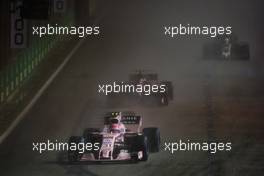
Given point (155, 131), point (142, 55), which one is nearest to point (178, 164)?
point (155, 131)

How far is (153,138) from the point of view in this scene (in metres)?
11.7

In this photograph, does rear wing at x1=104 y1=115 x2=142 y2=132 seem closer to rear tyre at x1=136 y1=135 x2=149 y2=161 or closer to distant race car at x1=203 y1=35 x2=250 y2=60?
rear tyre at x1=136 y1=135 x2=149 y2=161

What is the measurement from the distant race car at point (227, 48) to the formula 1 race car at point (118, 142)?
2063 mm

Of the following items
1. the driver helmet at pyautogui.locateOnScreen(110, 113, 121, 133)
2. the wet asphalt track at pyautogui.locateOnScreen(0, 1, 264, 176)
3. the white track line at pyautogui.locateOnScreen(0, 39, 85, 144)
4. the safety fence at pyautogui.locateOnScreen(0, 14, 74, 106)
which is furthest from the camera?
the safety fence at pyautogui.locateOnScreen(0, 14, 74, 106)

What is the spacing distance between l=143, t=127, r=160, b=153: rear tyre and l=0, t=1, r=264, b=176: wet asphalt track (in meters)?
0.13

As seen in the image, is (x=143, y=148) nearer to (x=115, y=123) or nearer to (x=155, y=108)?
(x=115, y=123)

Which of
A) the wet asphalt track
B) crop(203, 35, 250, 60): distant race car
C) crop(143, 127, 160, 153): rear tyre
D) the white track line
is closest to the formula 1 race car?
crop(143, 127, 160, 153): rear tyre

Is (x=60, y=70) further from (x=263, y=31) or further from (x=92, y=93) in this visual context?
(x=263, y=31)

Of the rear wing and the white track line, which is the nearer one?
the rear wing

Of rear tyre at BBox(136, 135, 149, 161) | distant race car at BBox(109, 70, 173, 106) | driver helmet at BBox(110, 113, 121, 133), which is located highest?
distant race car at BBox(109, 70, 173, 106)

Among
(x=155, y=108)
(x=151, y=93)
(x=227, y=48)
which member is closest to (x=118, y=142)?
(x=155, y=108)

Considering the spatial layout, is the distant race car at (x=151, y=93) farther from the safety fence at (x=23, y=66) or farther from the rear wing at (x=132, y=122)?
the safety fence at (x=23, y=66)

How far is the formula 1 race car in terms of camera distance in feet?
38.3

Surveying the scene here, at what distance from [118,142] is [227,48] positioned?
3.02m
